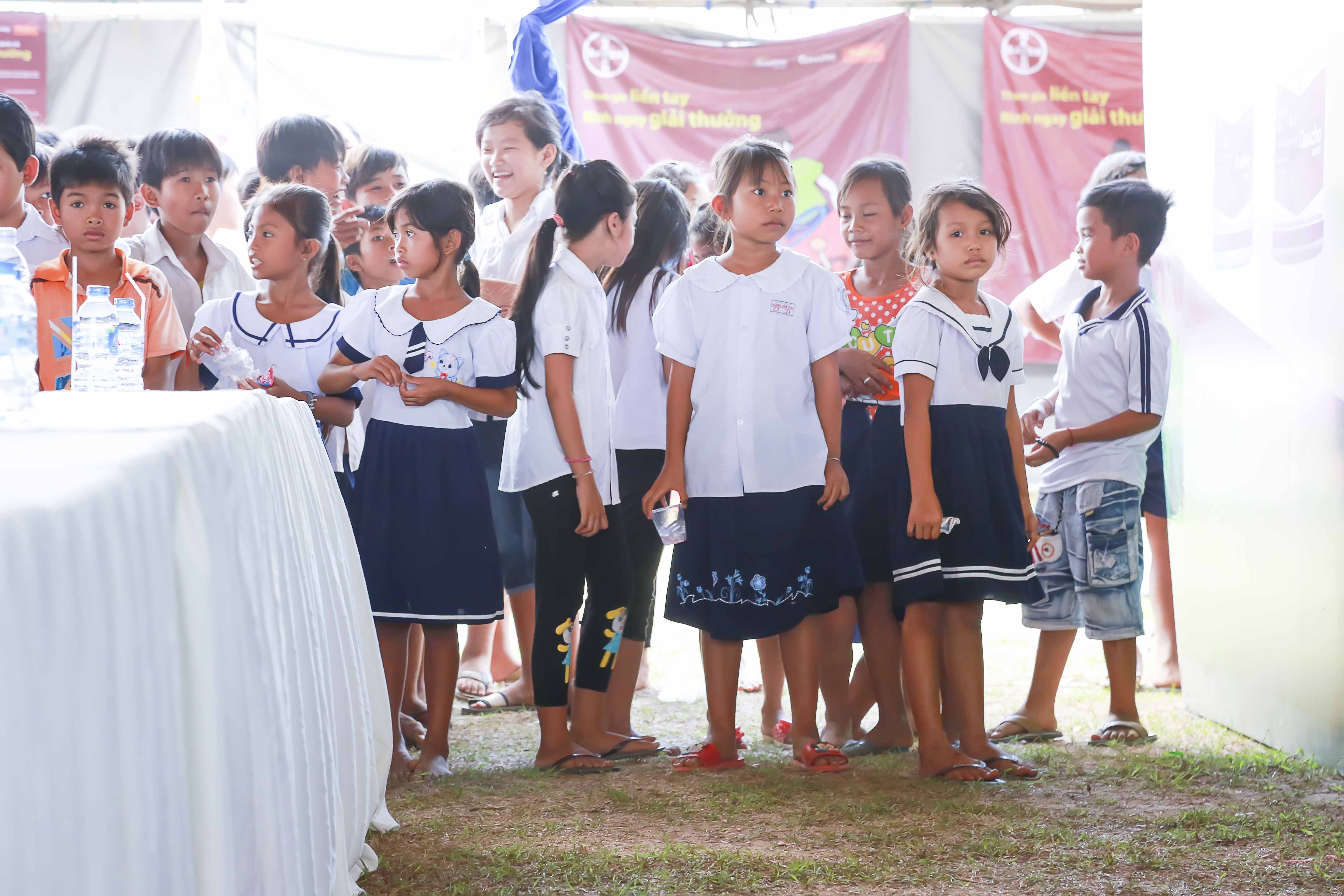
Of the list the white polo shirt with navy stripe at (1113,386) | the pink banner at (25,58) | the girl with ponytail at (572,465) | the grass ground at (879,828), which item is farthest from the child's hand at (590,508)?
the pink banner at (25,58)

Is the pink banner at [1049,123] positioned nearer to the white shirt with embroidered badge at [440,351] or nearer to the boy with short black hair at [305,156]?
the boy with short black hair at [305,156]

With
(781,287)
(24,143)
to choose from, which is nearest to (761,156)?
(781,287)

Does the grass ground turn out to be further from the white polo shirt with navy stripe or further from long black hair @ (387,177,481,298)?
long black hair @ (387,177,481,298)

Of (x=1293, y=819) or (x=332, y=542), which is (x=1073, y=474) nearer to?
(x=1293, y=819)

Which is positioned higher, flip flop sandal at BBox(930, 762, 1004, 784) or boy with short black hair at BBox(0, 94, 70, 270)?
boy with short black hair at BBox(0, 94, 70, 270)

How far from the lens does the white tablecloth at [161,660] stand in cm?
56

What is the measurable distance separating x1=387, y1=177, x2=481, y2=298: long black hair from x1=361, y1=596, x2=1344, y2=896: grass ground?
1.05 m

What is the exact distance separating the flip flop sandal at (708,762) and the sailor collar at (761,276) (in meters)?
0.89

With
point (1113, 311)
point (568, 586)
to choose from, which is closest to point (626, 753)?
point (568, 586)

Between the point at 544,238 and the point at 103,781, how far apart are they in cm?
195

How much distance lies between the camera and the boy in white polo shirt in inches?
106

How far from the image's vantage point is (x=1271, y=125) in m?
2.55

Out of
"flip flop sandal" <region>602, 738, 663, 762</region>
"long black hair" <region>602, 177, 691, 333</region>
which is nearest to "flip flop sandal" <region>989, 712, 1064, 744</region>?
"flip flop sandal" <region>602, 738, 663, 762</region>

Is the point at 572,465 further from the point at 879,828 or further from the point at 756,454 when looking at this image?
the point at 879,828
